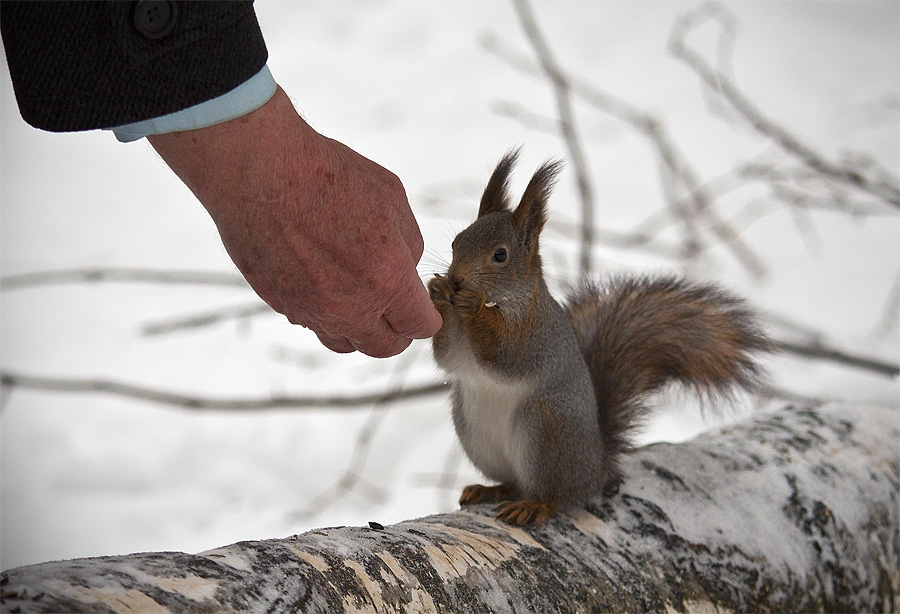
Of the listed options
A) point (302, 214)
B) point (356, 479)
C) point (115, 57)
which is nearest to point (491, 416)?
point (302, 214)

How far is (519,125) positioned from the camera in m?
2.73

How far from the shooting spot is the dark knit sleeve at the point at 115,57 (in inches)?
22.7

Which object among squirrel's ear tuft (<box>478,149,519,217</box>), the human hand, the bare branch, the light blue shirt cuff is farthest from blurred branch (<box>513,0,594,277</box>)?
the light blue shirt cuff

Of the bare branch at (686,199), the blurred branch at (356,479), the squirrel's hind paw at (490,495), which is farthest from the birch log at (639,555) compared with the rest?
the bare branch at (686,199)

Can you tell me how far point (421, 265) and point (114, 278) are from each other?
1.02 metres

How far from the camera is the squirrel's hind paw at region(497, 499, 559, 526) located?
2.93 ft

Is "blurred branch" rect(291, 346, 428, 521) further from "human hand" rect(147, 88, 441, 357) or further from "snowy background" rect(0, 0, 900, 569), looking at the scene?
"human hand" rect(147, 88, 441, 357)

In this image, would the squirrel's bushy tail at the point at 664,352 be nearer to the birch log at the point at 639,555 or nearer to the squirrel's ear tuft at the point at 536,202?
the birch log at the point at 639,555

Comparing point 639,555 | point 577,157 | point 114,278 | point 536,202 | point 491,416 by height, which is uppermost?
point 577,157

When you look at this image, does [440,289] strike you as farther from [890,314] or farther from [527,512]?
[890,314]

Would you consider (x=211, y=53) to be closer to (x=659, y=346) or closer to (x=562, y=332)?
(x=562, y=332)

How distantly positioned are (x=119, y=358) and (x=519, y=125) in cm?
137

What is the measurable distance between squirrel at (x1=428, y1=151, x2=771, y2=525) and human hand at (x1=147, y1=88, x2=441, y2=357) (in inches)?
7.7

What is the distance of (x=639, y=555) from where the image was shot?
86 centimetres
